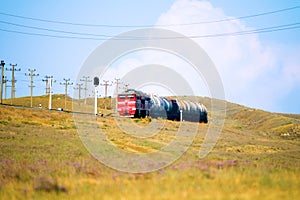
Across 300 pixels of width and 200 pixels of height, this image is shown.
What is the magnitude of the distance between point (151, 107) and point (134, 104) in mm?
4790

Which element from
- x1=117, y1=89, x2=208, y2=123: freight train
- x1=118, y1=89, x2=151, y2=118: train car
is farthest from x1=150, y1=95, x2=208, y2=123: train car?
x1=118, y1=89, x2=151, y2=118: train car

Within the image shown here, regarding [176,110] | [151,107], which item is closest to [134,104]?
[151,107]

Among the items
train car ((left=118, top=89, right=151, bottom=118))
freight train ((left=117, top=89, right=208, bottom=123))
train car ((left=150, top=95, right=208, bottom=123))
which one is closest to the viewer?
train car ((left=118, top=89, right=151, bottom=118))

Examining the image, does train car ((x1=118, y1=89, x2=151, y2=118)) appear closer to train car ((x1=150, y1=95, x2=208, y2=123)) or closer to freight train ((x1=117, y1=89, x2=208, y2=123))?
freight train ((x1=117, y1=89, x2=208, y2=123))

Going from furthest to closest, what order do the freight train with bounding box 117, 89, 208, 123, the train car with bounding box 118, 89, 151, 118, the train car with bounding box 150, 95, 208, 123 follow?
the train car with bounding box 150, 95, 208, 123 < the freight train with bounding box 117, 89, 208, 123 < the train car with bounding box 118, 89, 151, 118

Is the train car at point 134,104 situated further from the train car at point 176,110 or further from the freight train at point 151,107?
the train car at point 176,110

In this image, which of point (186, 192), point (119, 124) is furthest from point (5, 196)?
point (119, 124)

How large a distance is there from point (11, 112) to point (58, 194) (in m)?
37.3

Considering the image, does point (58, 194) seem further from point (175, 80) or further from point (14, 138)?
point (175, 80)

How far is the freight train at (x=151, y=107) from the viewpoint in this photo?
52.1 metres

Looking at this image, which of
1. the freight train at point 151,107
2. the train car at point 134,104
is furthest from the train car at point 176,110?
the train car at point 134,104

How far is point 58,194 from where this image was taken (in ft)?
32.7

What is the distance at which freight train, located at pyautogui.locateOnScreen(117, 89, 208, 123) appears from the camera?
171 feet

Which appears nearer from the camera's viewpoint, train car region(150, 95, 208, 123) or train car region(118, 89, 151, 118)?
train car region(118, 89, 151, 118)
